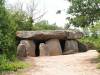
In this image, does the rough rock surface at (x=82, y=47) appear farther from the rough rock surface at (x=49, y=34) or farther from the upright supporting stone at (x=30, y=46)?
the upright supporting stone at (x=30, y=46)

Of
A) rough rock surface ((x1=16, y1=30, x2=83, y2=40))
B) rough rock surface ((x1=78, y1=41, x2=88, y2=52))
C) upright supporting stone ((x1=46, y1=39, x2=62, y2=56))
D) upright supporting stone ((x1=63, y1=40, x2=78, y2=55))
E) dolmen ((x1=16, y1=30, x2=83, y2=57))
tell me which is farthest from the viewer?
rough rock surface ((x1=78, y1=41, x2=88, y2=52))

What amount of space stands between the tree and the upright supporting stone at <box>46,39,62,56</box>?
20.5ft

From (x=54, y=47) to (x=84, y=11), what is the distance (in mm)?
7028

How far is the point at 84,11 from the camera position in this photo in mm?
15227

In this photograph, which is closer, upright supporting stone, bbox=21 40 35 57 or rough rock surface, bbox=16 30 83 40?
upright supporting stone, bbox=21 40 35 57

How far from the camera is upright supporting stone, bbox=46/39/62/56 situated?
21531 mm

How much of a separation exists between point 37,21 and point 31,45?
13.5 meters

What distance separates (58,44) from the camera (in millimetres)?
22156

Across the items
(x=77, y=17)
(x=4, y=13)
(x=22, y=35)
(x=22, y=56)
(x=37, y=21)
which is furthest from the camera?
(x=37, y=21)

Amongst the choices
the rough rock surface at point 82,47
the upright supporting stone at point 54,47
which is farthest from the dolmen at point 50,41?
the rough rock surface at point 82,47

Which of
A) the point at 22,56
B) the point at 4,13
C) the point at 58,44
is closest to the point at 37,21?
the point at 58,44

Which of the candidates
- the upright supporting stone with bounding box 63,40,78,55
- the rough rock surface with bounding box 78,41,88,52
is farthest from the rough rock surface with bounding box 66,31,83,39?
the rough rock surface with bounding box 78,41,88,52

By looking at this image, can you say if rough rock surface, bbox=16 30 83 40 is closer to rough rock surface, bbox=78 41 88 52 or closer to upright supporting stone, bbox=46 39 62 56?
upright supporting stone, bbox=46 39 62 56

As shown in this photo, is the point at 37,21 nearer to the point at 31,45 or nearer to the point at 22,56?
the point at 31,45
